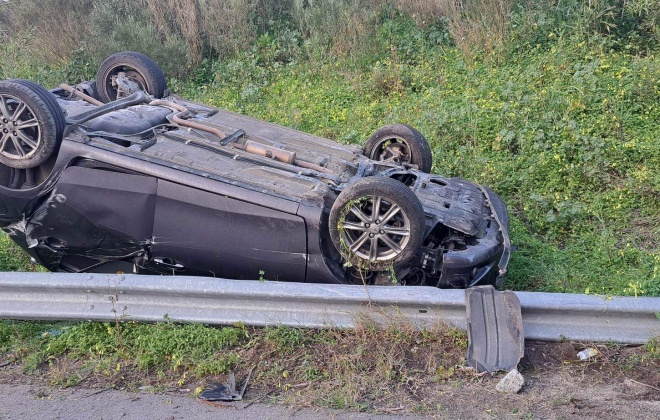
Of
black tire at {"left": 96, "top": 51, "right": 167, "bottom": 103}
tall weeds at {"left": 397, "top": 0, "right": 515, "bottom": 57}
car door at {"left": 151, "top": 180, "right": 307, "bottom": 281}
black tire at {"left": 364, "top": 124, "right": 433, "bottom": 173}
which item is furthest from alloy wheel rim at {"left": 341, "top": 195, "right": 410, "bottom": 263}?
tall weeds at {"left": 397, "top": 0, "right": 515, "bottom": 57}

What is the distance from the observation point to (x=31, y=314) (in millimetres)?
4605

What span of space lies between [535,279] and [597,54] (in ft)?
15.4

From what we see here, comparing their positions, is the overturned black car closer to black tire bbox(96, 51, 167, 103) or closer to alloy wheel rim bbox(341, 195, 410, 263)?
alloy wheel rim bbox(341, 195, 410, 263)

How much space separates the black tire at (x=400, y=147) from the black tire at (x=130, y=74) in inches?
90.1

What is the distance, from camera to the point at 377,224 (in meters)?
5.02

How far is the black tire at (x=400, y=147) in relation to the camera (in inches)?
263

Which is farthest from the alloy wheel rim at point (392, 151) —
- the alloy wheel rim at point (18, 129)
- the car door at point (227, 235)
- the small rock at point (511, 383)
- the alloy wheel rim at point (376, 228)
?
the small rock at point (511, 383)

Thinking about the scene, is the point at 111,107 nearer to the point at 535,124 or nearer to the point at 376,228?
the point at 376,228

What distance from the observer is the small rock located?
3.86 m

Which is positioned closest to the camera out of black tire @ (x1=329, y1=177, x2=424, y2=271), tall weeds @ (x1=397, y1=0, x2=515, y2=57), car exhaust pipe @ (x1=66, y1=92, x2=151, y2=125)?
black tire @ (x1=329, y1=177, x2=424, y2=271)

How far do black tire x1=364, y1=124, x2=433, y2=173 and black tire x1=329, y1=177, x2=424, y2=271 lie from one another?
65.2 inches

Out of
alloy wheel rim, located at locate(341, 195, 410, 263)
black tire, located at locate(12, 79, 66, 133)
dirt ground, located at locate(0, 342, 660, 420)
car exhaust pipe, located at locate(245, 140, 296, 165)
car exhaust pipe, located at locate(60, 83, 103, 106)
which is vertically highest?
black tire, located at locate(12, 79, 66, 133)

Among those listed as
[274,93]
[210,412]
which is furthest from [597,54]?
[210,412]

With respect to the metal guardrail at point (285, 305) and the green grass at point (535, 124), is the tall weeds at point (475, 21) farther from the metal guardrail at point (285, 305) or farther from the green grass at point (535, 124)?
the metal guardrail at point (285, 305)
